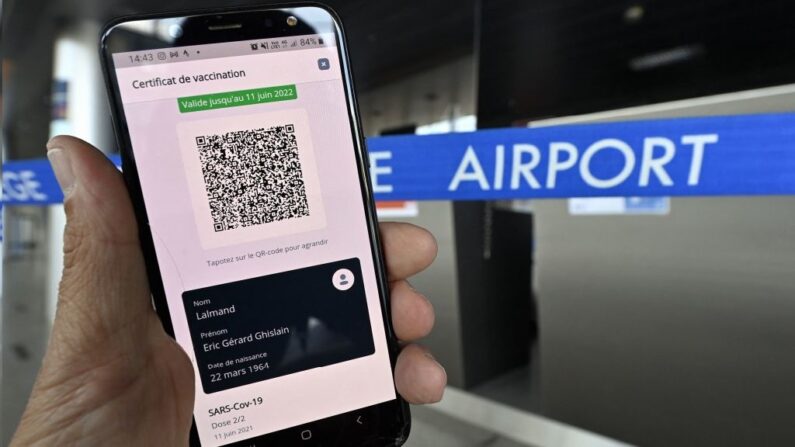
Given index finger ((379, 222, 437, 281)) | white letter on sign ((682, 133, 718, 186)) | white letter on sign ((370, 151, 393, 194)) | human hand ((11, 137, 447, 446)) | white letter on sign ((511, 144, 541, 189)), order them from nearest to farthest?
human hand ((11, 137, 447, 446)) → index finger ((379, 222, 437, 281)) → white letter on sign ((682, 133, 718, 186)) → white letter on sign ((511, 144, 541, 189)) → white letter on sign ((370, 151, 393, 194))

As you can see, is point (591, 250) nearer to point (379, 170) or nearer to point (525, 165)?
point (525, 165)

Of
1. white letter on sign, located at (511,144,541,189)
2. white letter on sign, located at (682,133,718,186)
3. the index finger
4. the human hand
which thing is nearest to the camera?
the human hand

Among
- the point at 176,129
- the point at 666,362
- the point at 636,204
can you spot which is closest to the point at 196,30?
the point at 176,129

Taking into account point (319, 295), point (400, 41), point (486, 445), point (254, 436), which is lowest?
point (486, 445)

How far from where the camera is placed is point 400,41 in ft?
4.56

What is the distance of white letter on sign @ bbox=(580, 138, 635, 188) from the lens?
2.63 ft

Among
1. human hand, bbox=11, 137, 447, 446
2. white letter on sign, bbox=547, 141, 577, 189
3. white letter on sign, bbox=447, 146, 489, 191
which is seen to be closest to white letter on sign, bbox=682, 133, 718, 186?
white letter on sign, bbox=547, 141, 577, 189

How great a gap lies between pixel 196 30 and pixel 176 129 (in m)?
0.09

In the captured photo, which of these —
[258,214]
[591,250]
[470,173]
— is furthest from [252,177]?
[591,250]

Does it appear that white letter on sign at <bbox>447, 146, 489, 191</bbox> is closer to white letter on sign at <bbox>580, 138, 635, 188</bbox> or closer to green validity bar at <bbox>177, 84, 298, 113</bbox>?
white letter on sign at <bbox>580, 138, 635, 188</bbox>

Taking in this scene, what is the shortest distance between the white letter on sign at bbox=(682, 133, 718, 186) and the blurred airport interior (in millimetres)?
165

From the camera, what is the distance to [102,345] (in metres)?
0.42

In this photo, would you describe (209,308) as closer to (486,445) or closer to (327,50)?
(327,50)

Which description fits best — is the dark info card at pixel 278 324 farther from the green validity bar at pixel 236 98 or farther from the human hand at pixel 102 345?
the green validity bar at pixel 236 98
